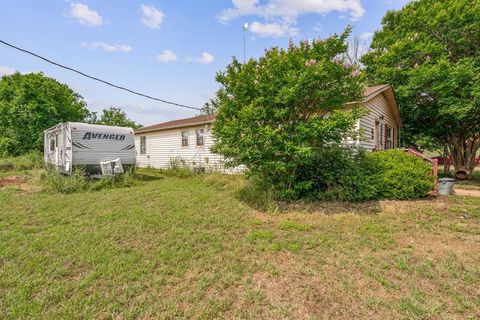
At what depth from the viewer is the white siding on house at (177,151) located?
1346cm

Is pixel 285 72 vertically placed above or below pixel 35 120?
below

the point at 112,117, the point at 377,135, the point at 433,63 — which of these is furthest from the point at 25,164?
the point at 433,63

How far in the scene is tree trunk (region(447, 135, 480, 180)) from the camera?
40.4 feet

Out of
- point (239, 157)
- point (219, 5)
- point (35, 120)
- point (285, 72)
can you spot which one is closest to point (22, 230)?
point (239, 157)

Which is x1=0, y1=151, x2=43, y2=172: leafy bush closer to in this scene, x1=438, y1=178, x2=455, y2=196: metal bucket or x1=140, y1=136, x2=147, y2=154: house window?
x1=140, y1=136, x2=147, y2=154: house window

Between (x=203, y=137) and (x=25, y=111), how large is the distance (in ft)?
56.8

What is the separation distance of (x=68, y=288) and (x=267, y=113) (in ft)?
16.2

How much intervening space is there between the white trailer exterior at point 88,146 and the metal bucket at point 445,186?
451 inches

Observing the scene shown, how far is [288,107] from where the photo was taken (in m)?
6.04

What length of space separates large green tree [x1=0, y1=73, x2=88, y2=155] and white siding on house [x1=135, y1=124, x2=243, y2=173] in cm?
972

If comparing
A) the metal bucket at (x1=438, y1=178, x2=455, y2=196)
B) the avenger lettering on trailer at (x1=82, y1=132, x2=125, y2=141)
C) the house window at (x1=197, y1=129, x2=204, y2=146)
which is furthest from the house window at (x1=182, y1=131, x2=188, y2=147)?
the metal bucket at (x1=438, y1=178, x2=455, y2=196)

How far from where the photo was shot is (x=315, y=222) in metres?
5.04

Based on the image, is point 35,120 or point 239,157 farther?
point 35,120

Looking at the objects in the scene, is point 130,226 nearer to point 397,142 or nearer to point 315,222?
point 315,222
